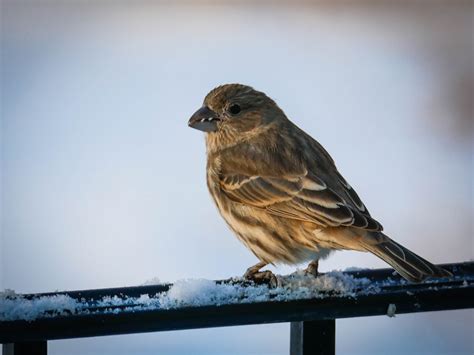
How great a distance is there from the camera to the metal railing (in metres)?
2.46

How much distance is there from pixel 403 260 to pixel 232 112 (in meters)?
1.60

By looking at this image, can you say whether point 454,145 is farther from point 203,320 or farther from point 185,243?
point 203,320

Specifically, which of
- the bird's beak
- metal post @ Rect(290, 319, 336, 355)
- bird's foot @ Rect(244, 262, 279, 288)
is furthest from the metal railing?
the bird's beak

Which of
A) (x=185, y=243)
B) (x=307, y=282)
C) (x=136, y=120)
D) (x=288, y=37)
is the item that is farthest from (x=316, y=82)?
(x=307, y=282)

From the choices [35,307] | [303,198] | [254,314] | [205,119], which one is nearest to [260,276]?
[303,198]

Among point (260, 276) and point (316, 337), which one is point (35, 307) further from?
point (260, 276)

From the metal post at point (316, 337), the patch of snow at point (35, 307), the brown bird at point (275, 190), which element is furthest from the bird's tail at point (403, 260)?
the patch of snow at point (35, 307)

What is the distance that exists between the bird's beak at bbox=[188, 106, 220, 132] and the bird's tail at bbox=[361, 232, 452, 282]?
3.94 ft

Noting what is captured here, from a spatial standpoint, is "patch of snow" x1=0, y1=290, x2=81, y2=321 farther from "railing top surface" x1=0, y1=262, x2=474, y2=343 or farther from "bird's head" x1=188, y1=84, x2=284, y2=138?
"bird's head" x1=188, y1=84, x2=284, y2=138

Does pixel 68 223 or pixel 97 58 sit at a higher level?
pixel 97 58

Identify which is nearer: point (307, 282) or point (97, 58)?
point (307, 282)

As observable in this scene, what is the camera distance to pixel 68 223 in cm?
656

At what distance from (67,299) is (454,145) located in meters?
6.05

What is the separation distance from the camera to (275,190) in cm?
401
